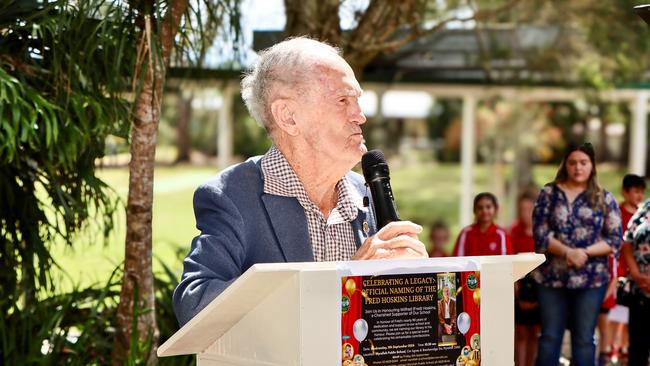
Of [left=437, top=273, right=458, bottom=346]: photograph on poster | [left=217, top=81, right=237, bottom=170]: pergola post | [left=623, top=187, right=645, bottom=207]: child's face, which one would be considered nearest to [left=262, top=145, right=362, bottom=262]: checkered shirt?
[left=437, top=273, right=458, bottom=346]: photograph on poster

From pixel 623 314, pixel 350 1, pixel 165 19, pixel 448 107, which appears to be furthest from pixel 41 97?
pixel 448 107

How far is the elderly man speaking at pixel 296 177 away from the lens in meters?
2.39

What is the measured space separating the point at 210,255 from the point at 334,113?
0.53 metres

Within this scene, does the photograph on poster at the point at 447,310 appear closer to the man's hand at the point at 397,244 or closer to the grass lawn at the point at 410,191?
the man's hand at the point at 397,244

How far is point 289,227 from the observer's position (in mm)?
2463

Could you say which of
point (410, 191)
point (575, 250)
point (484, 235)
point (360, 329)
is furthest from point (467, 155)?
point (410, 191)

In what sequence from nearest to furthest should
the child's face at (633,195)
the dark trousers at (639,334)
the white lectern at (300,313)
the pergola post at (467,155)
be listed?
the white lectern at (300,313) < the dark trousers at (639,334) < the child's face at (633,195) < the pergola post at (467,155)

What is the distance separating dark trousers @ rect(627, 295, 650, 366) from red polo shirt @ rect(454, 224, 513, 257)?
0.96 metres

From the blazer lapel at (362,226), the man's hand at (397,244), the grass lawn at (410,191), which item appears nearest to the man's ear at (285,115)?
the blazer lapel at (362,226)

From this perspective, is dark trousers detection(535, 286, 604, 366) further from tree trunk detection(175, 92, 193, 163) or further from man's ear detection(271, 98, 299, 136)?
tree trunk detection(175, 92, 193, 163)

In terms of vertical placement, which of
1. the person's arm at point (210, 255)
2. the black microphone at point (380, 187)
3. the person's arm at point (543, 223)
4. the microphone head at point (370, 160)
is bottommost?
the person's arm at point (543, 223)

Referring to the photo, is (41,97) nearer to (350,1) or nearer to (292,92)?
(292,92)

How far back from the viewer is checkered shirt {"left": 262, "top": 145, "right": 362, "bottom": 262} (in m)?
2.52

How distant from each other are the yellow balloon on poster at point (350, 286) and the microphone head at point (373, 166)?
669 mm
